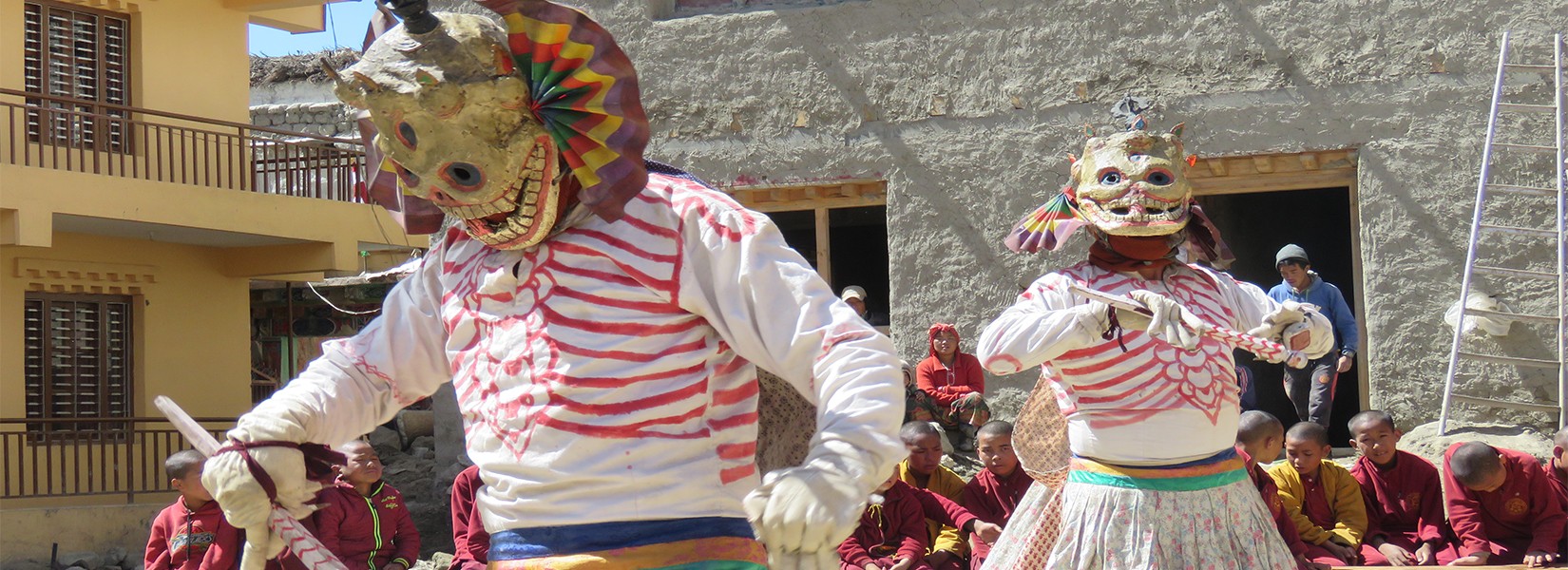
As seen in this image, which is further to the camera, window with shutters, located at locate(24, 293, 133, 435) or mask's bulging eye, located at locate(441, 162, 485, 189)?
window with shutters, located at locate(24, 293, 133, 435)

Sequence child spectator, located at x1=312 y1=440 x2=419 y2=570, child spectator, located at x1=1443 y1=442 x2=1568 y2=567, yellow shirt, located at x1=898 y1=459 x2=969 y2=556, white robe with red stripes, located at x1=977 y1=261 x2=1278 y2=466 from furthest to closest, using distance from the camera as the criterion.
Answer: child spectator, located at x1=312 y1=440 x2=419 y2=570 < yellow shirt, located at x1=898 y1=459 x2=969 y2=556 < child spectator, located at x1=1443 y1=442 x2=1568 y2=567 < white robe with red stripes, located at x1=977 y1=261 x2=1278 y2=466

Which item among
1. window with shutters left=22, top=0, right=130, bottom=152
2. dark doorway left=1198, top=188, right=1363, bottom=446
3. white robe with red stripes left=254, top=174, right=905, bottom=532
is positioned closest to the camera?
white robe with red stripes left=254, top=174, right=905, bottom=532

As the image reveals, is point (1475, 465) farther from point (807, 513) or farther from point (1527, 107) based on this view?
point (807, 513)

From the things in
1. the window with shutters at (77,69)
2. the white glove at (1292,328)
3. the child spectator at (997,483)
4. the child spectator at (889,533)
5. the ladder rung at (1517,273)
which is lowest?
the child spectator at (889,533)

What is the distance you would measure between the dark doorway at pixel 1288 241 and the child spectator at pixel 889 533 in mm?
4549

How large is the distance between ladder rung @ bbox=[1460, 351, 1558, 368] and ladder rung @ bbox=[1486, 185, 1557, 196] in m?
0.86

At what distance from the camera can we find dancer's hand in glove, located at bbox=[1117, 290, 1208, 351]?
4.61m

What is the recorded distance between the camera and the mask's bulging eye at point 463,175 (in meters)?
3.23

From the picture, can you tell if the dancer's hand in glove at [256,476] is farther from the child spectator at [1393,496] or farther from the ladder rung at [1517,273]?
the ladder rung at [1517,273]

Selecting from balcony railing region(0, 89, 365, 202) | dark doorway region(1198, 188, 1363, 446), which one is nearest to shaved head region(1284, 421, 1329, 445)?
dark doorway region(1198, 188, 1363, 446)

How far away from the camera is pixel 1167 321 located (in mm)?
4660

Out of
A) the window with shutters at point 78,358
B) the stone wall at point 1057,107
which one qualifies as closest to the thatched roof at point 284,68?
the window with shutters at point 78,358

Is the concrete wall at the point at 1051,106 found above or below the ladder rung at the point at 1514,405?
above

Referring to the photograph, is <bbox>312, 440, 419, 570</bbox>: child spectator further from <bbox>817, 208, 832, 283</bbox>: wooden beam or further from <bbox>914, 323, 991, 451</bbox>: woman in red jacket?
<bbox>817, 208, 832, 283</bbox>: wooden beam
